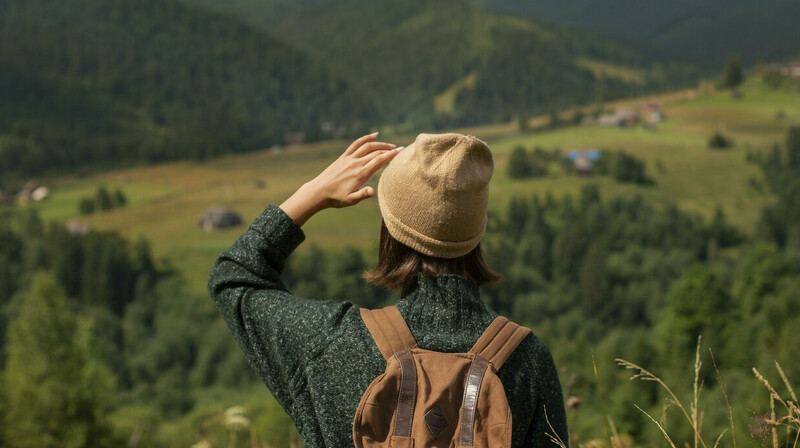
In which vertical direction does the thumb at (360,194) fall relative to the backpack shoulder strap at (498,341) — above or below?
above

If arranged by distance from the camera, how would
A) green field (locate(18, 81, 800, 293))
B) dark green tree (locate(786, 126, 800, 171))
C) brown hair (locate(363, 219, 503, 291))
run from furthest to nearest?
dark green tree (locate(786, 126, 800, 171))
green field (locate(18, 81, 800, 293))
brown hair (locate(363, 219, 503, 291))

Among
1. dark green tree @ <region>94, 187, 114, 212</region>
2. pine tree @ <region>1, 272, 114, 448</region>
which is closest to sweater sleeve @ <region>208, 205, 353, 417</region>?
pine tree @ <region>1, 272, 114, 448</region>

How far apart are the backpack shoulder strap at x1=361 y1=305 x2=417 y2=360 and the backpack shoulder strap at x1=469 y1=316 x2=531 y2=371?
0.14 m

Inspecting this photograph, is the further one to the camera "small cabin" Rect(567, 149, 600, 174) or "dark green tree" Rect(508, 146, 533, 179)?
"small cabin" Rect(567, 149, 600, 174)

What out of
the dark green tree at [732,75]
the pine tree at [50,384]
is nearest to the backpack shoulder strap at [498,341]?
the pine tree at [50,384]

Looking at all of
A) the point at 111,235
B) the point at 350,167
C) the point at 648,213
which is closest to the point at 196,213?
the point at 111,235

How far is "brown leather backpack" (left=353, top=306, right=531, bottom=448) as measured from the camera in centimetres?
196

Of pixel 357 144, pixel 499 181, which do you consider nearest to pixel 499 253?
pixel 499 181

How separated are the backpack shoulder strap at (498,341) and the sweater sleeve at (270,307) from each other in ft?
1.01

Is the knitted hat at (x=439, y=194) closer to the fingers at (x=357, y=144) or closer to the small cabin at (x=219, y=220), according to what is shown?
the fingers at (x=357, y=144)

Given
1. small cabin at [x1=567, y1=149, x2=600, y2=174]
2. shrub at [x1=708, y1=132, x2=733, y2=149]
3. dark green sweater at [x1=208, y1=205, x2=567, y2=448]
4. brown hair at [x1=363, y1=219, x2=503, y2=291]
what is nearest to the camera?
dark green sweater at [x1=208, y1=205, x2=567, y2=448]

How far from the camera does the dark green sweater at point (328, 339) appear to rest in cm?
207

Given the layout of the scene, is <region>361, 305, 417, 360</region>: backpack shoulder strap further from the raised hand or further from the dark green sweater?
the raised hand

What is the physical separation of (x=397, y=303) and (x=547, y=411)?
0.42m
